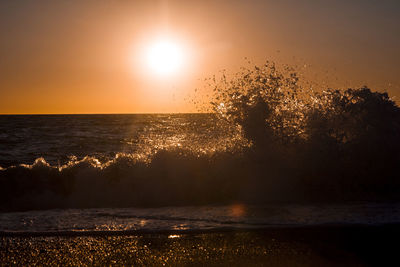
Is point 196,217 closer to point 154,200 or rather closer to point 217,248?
point 217,248

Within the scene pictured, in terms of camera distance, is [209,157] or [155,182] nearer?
[155,182]

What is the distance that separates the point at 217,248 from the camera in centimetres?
429

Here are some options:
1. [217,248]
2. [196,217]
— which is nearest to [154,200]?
[196,217]

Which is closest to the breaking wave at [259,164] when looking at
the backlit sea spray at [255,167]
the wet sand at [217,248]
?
the backlit sea spray at [255,167]

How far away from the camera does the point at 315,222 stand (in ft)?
17.6

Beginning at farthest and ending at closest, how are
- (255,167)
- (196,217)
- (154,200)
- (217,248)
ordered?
(255,167)
(154,200)
(196,217)
(217,248)

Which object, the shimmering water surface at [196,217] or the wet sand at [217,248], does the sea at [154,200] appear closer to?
the shimmering water surface at [196,217]

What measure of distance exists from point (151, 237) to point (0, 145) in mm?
19228

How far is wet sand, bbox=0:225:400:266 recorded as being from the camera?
393cm

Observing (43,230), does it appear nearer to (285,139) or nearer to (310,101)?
(285,139)

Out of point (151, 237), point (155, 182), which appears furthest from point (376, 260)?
point (155, 182)

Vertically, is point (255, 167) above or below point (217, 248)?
above

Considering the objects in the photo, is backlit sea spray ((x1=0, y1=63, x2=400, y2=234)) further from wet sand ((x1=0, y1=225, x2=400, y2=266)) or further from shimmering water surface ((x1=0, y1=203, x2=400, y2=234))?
wet sand ((x1=0, y1=225, x2=400, y2=266))

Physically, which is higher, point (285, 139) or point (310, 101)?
point (310, 101)
